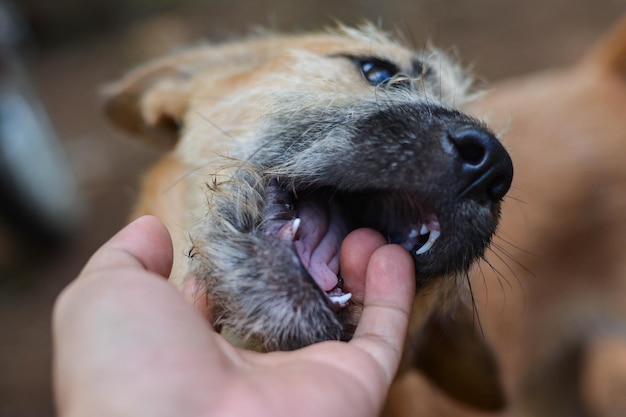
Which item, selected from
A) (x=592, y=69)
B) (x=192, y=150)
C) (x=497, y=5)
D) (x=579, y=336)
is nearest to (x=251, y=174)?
(x=192, y=150)

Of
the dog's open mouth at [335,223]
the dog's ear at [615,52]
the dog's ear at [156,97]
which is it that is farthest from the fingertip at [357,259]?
the dog's ear at [615,52]

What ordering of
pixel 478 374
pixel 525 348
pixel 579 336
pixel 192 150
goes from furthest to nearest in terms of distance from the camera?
1. pixel 579 336
2. pixel 525 348
3. pixel 478 374
4. pixel 192 150

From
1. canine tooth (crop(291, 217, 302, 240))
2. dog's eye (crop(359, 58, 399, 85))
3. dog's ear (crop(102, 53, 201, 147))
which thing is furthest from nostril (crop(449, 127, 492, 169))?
dog's ear (crop(102, 53, 201, 147))

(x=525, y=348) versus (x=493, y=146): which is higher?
(x=493, y=146)

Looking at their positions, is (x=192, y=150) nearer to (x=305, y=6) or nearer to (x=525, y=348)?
(x=525, y=348)

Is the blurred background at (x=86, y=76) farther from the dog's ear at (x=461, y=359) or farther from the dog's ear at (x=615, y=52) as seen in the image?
the dog's ear at (x=461, y=359)

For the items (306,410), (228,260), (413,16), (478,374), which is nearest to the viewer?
(306,410)
